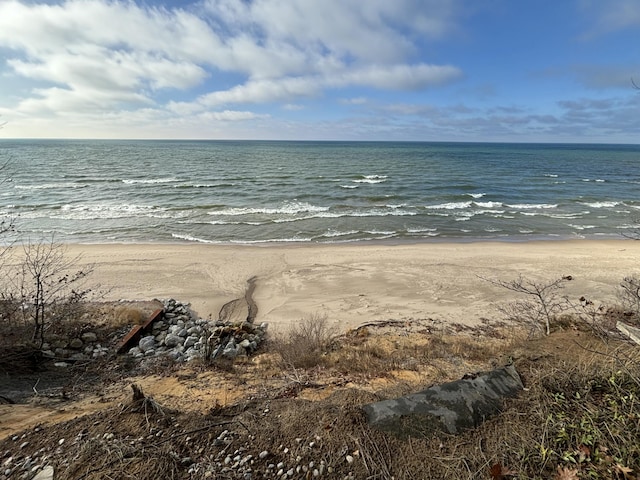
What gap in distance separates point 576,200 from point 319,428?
35.5m

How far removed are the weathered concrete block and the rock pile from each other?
14.3 feet

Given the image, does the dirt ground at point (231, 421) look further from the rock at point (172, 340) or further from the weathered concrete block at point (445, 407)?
the rock at point (172, 340)

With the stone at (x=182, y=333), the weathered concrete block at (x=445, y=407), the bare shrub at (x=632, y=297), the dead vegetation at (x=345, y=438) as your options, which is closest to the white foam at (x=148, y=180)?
the stone at (x=182, y=333)

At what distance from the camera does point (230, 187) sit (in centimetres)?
3384

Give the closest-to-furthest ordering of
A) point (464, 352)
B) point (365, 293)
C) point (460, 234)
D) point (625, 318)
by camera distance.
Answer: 1. point (464, 352)
2. point (625, 318)
3. point (365, 293)
4. point (460, 234)

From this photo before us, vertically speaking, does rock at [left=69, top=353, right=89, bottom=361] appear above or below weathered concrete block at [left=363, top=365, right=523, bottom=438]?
below

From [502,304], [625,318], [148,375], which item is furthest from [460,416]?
[502,304]

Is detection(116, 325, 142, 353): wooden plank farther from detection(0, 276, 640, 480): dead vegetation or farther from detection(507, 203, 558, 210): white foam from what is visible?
detection(507, 203, 558, 210): white foam

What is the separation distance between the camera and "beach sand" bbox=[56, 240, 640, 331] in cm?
1023

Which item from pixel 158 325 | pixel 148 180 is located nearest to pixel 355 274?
pixel 158 325

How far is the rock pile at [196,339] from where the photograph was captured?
6.90 m

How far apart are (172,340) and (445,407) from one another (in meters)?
6.45

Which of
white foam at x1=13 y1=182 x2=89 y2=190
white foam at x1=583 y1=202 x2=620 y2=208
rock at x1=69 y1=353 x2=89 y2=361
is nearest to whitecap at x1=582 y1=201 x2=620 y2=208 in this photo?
white foam at x1=583 y1=202 x2=620 y2=208

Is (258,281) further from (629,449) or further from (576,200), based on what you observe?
(576,200)
